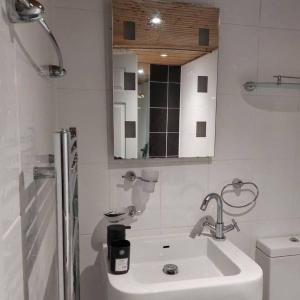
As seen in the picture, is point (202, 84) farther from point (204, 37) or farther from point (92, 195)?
point (92, 195)

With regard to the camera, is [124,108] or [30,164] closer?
[30,164]

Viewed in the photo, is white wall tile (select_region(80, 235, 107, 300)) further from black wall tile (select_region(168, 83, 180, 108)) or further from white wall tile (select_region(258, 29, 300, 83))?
white wall tile (select_region(258, 29, 300, 83))

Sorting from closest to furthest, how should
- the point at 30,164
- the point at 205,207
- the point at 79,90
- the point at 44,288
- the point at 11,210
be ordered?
the point at 11,210 < the point at 30,164 < the point at 44,288 < the point at 79,90 < the point at 205,207

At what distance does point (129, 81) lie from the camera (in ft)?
4.19

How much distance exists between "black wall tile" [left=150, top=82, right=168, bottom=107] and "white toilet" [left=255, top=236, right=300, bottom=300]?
2.87 feet

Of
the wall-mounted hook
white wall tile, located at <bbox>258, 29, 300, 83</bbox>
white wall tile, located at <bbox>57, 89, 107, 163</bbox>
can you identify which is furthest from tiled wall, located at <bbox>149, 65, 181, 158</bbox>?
the wall-mounted hook

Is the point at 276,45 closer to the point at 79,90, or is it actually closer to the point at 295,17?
the point at 295,17

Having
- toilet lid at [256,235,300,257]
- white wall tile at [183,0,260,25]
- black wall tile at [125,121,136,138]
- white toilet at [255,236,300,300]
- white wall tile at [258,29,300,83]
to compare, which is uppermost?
white wall tile at [183,0,260,25]

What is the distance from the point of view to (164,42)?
1301 millimetres

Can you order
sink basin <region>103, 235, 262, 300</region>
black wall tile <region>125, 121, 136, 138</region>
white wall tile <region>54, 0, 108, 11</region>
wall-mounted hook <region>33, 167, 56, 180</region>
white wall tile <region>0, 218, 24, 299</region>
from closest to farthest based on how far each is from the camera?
white wall tile <region>0, 218, 24, 299</region> → wall-mounted hook <region>33, 167, 56, 180</region> → sink basin <region>103, 235, 262, 300</region> → white wall tile <region>54, 0, 108, 11</region> → black wall tile <region>125, 121, 136, 138</region>

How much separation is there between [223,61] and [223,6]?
0.25 meters

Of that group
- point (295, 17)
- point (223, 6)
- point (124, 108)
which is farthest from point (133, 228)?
point (295, 17)

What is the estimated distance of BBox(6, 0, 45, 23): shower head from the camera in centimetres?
51

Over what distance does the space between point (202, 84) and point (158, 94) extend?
8.8 inches
